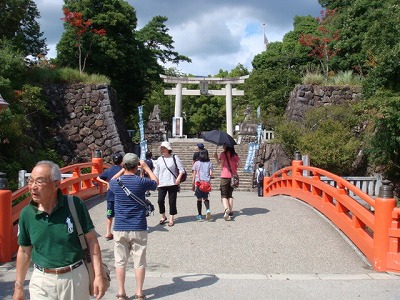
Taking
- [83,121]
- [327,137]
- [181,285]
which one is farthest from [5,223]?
[83,121]

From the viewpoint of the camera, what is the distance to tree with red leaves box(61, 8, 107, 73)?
2303 cm

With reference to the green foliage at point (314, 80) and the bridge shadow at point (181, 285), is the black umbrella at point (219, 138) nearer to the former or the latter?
the bridge shadow at point (181, 285)

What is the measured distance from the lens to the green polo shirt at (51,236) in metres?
3.01

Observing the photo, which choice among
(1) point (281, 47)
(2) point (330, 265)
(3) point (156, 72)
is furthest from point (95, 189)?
(1) point (281, 47)

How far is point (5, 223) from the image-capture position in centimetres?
612

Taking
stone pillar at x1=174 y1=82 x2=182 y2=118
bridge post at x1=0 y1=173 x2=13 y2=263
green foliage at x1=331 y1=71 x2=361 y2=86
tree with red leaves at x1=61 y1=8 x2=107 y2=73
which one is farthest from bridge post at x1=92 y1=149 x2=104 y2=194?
stone pillar at x1=174 y1=82 x2=182 y2=118

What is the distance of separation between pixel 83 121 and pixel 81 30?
509 centimetres

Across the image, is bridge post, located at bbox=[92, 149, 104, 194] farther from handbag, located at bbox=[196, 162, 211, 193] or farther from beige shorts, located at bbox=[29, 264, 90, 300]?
beige shorts, located at bbox=[29, 264, 90, 300]

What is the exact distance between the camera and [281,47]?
39812mm

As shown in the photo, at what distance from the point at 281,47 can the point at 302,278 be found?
36.4 metres

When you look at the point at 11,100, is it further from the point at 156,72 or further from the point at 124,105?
the point at 156,72

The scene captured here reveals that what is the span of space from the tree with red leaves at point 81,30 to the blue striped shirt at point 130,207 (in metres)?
20.0

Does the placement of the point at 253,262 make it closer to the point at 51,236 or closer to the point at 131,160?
the point at 131,160

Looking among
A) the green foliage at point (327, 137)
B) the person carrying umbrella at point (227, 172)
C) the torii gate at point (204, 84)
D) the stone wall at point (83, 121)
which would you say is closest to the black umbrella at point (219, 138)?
the person carrying umbrella at point (227, 172)
